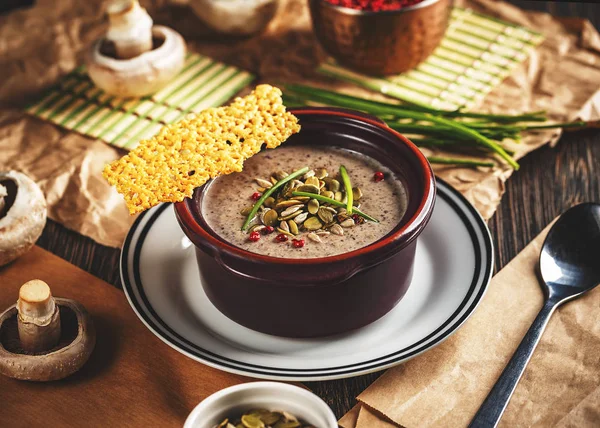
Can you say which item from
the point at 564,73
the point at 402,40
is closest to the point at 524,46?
the point at 564,73

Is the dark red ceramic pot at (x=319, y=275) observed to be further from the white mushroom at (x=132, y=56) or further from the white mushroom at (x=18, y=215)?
the white mushroom at (x=132, y=56)

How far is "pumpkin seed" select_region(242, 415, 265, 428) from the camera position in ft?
4.95

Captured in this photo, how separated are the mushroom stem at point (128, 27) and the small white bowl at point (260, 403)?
1.51 meters

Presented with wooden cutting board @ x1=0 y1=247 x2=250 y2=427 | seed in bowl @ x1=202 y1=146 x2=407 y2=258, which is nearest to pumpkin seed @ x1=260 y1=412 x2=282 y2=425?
wooden cutting board @ x1=0 y1=247 x2=250 y2=427

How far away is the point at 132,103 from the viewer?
2775 mm

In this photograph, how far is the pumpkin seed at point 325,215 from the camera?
1.77 m

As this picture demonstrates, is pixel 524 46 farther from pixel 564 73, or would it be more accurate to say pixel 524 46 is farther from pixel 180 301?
pixel 180 301

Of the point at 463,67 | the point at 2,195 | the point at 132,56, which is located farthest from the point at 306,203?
the point at 463,67

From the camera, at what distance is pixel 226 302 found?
5.85 ft

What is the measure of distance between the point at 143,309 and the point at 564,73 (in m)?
1.87

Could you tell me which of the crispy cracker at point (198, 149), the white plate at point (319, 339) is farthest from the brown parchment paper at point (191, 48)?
the crispy cracker at point (198, 149)

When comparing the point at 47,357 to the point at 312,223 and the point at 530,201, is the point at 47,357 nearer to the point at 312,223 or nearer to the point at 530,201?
the point at 312,223

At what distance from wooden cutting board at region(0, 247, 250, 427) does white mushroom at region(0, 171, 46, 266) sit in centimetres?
28

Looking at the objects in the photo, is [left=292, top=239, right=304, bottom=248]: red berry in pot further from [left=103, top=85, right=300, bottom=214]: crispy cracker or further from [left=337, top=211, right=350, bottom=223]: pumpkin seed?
[left=103, top=85, right=300, bottom=214]: crispy cracker
